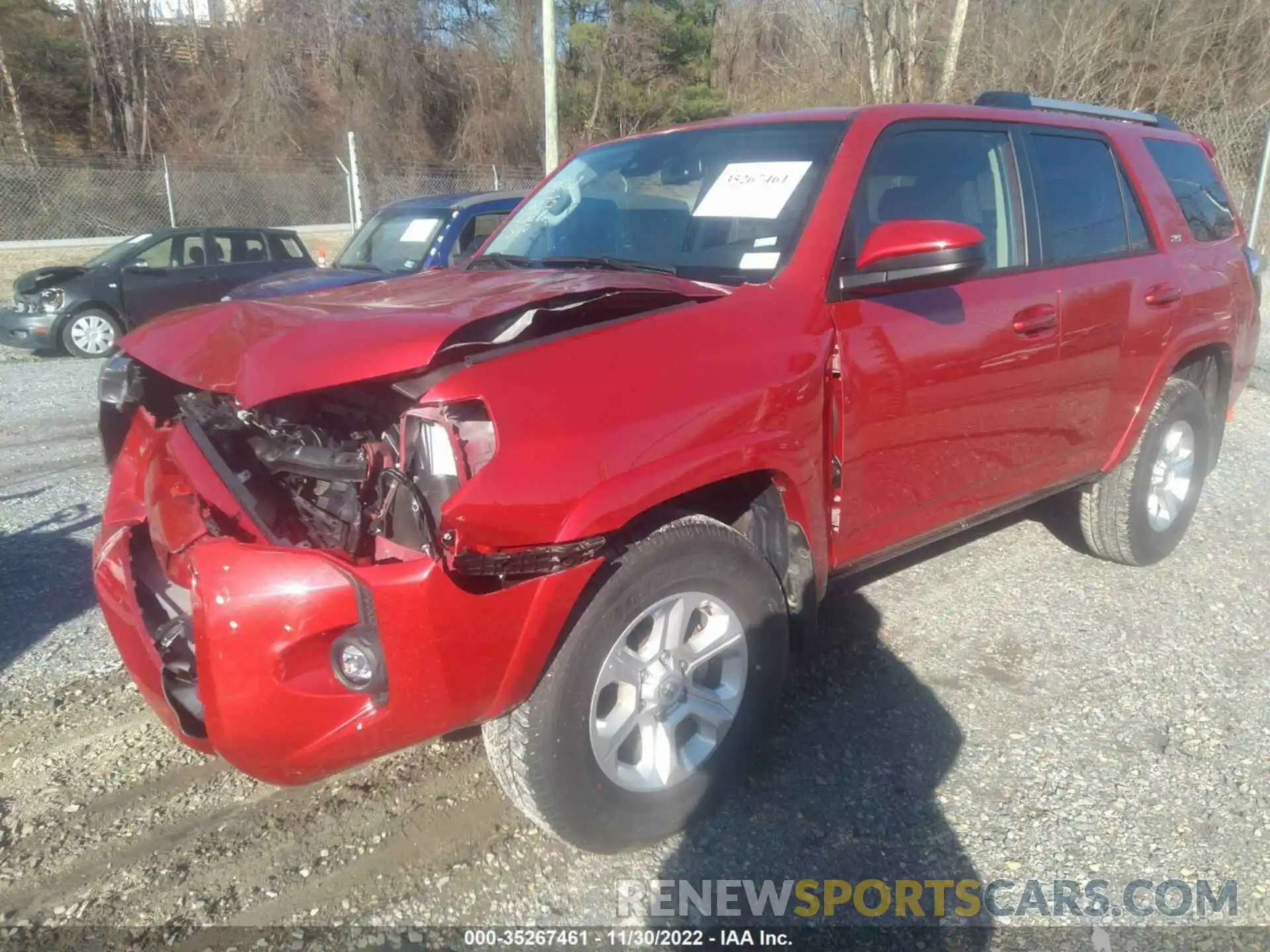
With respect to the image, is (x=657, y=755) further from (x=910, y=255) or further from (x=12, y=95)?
(x=12, y=95)

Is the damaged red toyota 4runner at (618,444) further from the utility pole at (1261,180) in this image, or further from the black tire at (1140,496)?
the utility pole at (1261,180)

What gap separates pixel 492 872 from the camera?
259 cm

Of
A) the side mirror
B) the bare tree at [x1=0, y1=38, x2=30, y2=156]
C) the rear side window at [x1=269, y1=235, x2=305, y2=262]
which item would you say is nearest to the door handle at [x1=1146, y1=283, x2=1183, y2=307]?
the side mirror

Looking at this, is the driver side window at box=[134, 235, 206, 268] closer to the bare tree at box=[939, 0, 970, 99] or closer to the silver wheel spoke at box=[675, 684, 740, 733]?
the silver wheel spoke at box=[675, 684, 740, 733]

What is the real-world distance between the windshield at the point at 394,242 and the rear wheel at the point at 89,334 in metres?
3.63

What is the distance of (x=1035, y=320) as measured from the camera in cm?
342

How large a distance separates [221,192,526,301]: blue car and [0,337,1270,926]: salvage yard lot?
199 inches

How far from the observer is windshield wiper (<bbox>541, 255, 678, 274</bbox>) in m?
3.13

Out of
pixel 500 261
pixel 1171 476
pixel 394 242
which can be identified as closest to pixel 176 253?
pixel 394 242

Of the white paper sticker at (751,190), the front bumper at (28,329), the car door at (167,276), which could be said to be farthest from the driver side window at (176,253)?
the white paper sticker at (751,190)

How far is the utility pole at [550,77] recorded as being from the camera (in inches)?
560

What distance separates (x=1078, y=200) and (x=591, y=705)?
2.91 m

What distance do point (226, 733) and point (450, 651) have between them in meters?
0.53

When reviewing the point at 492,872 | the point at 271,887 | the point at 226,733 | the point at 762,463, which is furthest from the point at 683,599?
the point at 271,887
